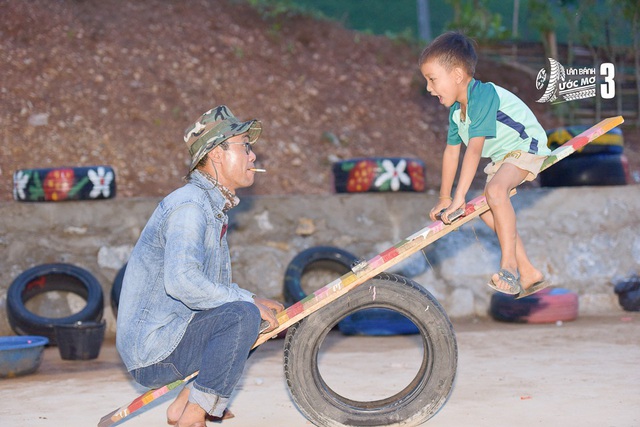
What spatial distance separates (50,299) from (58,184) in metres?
1.03

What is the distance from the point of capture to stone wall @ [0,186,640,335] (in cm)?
763

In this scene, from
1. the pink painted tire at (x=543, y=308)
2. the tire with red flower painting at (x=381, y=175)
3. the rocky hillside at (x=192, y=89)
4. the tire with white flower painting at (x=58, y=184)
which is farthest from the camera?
the rocky hillside at (x=192, y=89)

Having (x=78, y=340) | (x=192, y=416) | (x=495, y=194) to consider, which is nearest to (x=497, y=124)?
(x=495, y=194)

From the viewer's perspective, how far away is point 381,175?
8141 millimetres

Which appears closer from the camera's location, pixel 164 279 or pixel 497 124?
pixel 164 279

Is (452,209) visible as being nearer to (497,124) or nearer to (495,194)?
(495,194)

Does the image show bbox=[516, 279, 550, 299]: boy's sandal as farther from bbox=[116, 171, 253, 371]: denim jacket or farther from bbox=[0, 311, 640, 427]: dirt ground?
bbox=[116, 171, 253, 371]: denim jacket

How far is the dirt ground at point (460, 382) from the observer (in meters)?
4.09

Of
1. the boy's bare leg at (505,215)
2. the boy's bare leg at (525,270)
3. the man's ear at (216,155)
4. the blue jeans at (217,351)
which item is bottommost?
the blue jeans at (217,351)

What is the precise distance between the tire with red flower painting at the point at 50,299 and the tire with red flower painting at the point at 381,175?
2567 millimetres

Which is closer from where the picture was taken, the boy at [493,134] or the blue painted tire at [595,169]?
the boy at [493,134]

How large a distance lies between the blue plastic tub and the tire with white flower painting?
6.95 ft

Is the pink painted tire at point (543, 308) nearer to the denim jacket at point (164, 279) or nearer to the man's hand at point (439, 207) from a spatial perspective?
the man's hand at point (439, 207)

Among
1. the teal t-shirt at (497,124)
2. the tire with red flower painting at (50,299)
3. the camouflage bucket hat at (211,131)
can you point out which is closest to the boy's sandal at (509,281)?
the teal t-shirt at (497,124)
